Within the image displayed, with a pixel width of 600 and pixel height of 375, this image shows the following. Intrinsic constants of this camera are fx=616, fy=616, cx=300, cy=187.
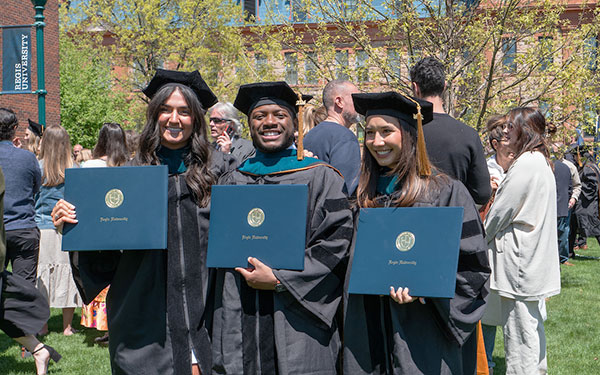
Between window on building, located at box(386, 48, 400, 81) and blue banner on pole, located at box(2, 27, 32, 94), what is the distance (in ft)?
18.6

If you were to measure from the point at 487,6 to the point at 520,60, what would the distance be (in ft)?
3.08

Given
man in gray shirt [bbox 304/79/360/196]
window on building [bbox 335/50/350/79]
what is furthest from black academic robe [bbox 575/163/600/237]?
man in gray shirt [bbox 304/79/360/196]

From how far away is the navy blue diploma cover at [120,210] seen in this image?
277 cm

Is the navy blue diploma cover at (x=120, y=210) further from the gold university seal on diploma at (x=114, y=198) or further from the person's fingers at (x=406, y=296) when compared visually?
the person's fingers at (x=406, y=296)

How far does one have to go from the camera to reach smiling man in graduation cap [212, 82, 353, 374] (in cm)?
283

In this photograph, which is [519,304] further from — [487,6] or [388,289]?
[487,6]

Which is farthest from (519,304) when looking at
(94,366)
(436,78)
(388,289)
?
(94,366)

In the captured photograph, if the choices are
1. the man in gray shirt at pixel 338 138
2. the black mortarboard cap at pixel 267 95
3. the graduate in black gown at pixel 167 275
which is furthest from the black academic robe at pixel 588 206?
the graduate in black gown at pixel 167 275

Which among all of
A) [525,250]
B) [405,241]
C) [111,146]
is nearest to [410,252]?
[405,241]

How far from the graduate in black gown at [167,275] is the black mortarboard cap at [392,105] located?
855mm

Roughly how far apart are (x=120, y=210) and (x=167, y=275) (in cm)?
40

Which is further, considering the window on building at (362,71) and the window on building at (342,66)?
the window on building at (342,66)

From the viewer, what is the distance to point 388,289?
2.61 meters

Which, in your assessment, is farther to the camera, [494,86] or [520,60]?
[494,86]
